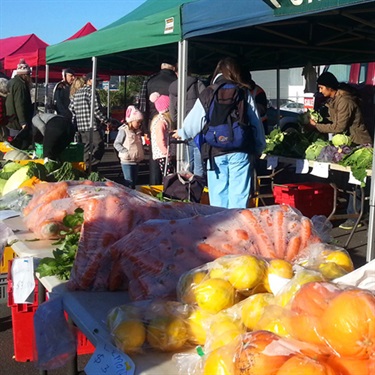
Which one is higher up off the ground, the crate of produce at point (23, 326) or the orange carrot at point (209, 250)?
the orange carrot at point (209, 250)

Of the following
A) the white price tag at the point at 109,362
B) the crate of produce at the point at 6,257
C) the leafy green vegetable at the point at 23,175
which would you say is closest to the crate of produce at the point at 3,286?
the crate of produce at the point at 6,257

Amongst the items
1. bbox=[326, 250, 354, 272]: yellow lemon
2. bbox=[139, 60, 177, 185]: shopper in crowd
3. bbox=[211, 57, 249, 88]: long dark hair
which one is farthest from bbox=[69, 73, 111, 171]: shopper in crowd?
bbox=[326, 250, 354, 272]: yellow lemon

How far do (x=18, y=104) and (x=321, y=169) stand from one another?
525 centimetres

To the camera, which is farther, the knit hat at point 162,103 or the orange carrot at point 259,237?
the knit hat at point 162,103

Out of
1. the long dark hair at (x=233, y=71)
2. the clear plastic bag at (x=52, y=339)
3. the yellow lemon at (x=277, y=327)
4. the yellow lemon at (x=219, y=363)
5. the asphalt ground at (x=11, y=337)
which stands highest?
the long dark hair at (x=233, y=71)

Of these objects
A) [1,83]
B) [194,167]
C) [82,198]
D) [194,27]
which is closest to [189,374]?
[82,198]

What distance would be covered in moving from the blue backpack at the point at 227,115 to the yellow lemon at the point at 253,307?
289 cm

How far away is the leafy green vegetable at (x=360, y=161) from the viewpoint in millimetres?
5441

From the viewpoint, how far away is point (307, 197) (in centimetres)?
675

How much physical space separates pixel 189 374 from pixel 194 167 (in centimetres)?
482

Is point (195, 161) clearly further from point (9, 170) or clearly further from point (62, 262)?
point (62, 262)

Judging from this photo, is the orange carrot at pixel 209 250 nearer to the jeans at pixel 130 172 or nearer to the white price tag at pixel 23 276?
the white price tag at pixel 23 276

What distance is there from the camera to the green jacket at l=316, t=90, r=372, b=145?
6.40m

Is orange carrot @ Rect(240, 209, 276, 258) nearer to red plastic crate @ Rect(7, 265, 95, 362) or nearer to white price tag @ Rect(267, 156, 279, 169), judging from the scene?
red plastic crate @ Rect(7, 265, 95, 362)
